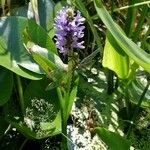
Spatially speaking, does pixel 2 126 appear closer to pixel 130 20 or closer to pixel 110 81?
pixel 110 81

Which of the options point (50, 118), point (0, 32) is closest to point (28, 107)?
point (50, 118)

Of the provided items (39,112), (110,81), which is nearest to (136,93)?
(110,81)

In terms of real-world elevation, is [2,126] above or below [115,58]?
below

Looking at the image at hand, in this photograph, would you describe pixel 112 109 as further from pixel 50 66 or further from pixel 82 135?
pixel 50 66

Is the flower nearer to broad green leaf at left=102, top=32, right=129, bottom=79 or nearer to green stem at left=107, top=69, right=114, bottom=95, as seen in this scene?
broad green leaf at left=102, top=32, right=129, bottom=79

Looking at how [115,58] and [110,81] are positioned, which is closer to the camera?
[115,58]

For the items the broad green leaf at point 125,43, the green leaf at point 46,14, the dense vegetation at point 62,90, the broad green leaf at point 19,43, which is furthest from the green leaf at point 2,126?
the broad green leaf at point 125,43
